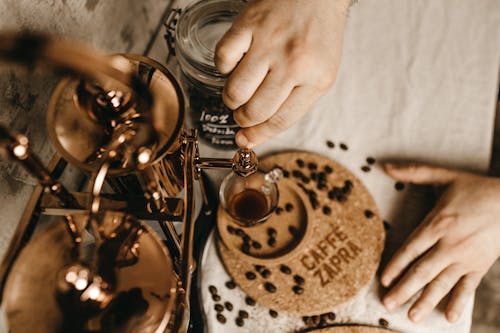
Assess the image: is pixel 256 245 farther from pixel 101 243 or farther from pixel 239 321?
pixel 101 243

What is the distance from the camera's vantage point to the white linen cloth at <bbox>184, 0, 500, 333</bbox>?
0.74 m

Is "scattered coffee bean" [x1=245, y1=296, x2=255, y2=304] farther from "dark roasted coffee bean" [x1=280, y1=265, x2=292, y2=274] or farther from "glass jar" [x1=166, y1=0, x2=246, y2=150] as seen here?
"glass jar" [x1=166, y1=0, x2=246, y2=150]

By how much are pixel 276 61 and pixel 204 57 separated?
0.11m

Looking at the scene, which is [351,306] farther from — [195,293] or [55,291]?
[55,291]

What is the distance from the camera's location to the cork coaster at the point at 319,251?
0.63m

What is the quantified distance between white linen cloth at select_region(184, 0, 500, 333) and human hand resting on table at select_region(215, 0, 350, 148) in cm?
24

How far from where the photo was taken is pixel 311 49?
475 millimetres

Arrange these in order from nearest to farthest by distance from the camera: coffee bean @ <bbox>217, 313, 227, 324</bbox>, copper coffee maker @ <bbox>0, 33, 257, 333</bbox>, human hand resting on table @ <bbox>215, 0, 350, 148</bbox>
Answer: copper coffee maker @ <bbox>0, 33, 257, 333</bbox> < human hand resting on table @ <bbox>215, 0, 350, 148</bbox> < coffee bean @ <bbox>217, 313, 227, 324</bbox>

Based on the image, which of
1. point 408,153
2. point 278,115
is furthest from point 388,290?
point 278,115

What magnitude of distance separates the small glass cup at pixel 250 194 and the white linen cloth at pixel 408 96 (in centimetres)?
8

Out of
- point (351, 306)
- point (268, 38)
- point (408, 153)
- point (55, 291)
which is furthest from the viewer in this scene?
point (408, 153)

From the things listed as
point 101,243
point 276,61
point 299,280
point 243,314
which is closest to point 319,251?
point 299,280

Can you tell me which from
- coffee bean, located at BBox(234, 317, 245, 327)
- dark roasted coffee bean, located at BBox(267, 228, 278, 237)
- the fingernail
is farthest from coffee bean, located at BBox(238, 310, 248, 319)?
the fingernail

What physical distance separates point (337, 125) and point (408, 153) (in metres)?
0.14
